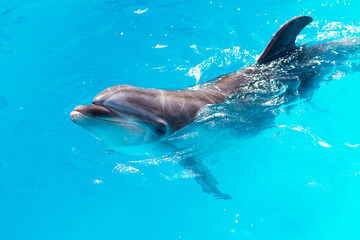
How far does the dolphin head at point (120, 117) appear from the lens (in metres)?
3.68

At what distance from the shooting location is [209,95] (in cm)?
496

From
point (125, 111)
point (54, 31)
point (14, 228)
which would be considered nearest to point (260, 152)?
point (125, 111)

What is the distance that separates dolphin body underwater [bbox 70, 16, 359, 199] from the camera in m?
3.81

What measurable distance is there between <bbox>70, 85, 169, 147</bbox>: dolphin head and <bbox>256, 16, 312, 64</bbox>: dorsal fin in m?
2.61

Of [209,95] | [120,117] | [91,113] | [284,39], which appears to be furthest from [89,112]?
[284,39]

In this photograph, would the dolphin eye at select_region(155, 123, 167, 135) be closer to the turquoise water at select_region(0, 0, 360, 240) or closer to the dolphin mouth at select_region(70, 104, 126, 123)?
the turquoise water at select_region(0, 0, 360, 240)

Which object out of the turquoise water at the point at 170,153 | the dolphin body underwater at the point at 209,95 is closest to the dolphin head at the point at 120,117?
the dolphin body underwater at the point at 209,95

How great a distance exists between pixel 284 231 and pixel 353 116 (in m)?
2.66

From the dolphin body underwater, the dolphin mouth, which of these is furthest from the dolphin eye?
the dolphin mouth

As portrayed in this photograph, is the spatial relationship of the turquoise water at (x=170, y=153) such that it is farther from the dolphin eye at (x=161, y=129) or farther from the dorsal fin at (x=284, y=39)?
the dorsal fin at (x=284, y=39)

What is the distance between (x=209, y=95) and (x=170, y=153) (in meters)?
1.12

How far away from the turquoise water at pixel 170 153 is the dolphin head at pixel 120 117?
24.7 inches

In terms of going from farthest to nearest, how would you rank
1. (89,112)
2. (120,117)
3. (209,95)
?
(209,95)
(120,117)
(89,112)

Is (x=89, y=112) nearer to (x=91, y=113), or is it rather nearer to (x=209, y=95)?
(x=91, y=113)
